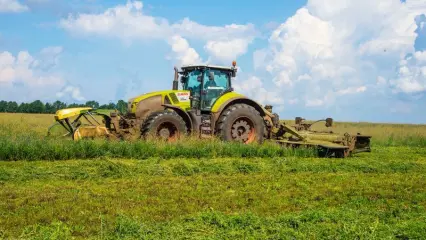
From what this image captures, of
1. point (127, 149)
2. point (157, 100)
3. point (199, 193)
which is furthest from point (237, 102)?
point (199, 193)

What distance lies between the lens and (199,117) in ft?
48.9

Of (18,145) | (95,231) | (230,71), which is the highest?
(230,71)

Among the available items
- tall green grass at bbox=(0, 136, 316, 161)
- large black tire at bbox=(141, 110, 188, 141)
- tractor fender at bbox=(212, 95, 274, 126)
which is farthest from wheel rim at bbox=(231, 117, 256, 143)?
large black tire at bbox=(141, 110, 188, 141)

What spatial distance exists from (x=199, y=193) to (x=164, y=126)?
635cm

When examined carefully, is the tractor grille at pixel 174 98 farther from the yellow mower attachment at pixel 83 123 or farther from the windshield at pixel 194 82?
the yellow mower attachment at pixel 83 123

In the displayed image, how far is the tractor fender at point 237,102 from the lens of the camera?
14.7 meters

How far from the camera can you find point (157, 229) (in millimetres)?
5742

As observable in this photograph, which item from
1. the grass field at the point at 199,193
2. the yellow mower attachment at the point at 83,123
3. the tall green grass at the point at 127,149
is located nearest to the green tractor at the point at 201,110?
the yellow mower attachment at the point at 83,123

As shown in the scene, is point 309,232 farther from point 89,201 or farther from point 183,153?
point 183,153

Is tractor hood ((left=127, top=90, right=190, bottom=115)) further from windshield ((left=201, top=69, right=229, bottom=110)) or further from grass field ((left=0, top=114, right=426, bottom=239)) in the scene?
grass field ((left=0, top=114, right=426, bottom=239))

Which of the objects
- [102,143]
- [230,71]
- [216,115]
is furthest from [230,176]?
[230,71]

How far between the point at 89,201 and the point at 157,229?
1.84 metres

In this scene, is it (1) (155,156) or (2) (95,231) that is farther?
(1) (155,156)

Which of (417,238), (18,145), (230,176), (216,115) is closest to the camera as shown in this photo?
(417,238)
